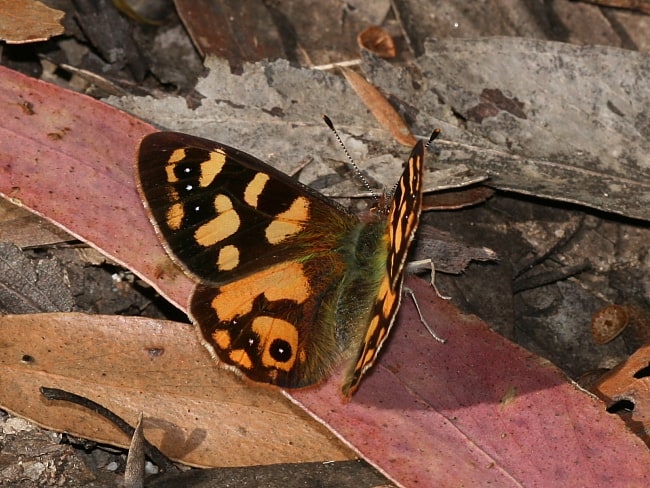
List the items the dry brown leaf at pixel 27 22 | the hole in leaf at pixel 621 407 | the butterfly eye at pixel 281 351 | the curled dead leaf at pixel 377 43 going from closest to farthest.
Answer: the butterfly eye at pixel 281 351 → the hole in leaf at pixel 621 407 → the dry brown leaf at pixel 27 22 → the curled dead leaf at pixel 377 43

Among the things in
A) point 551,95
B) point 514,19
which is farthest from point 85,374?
point 514,19

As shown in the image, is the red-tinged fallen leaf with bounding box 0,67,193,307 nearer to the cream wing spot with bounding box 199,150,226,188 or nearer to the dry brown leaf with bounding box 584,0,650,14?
the cream wing spot with bounding box 199,150,226,188

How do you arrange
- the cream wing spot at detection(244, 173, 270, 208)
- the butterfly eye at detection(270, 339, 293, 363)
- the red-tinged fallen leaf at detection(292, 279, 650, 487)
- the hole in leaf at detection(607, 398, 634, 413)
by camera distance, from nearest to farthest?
1. the red-tinged fallen leaf at detection(292, 279, 650, 487)
2. the butterfly eye at detection(270, 339, 293, 363)
3. the cream wing spot at detection(244, 173, 270, 208)
4. the hole in leaf at detection(607, 398, 634, 413)

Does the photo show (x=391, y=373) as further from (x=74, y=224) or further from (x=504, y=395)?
A: (x=74, y=224)

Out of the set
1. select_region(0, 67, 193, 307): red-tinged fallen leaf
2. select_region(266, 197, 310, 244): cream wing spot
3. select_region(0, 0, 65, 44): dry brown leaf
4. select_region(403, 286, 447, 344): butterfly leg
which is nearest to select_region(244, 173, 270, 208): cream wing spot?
select_region(266, 197, 310, 244): cream wing spot

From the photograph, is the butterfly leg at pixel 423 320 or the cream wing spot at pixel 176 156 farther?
the butterfly leg at pixel 423 320

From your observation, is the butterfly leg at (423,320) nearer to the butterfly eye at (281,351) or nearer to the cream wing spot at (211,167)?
the butterfly eye at (281,351)

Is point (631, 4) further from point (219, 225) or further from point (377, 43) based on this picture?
point (219, 225)

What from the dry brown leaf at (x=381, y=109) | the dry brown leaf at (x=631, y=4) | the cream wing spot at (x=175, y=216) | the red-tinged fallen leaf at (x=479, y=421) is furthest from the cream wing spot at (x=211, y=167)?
the dry brown leaf at (x=631, y=4)
